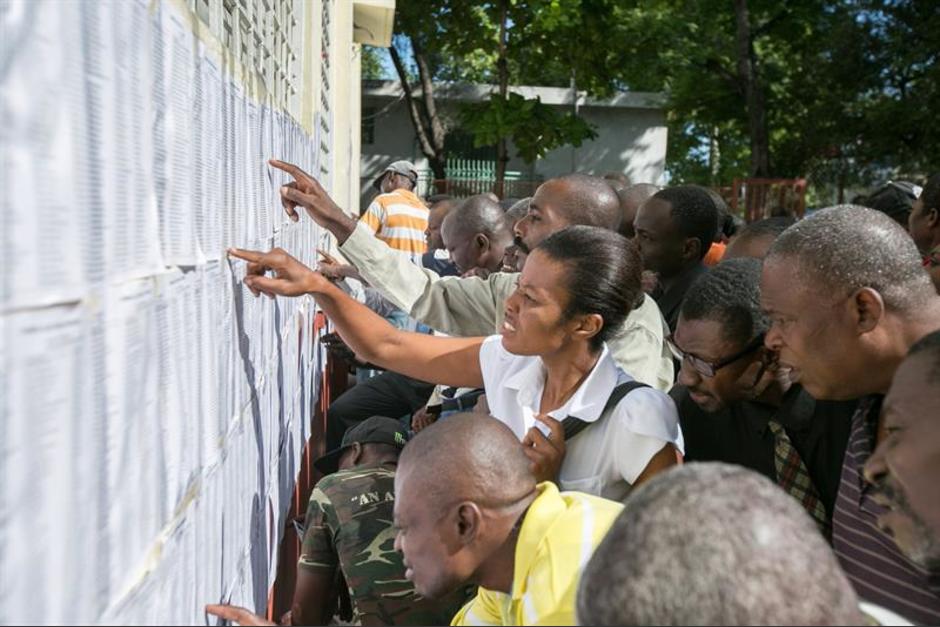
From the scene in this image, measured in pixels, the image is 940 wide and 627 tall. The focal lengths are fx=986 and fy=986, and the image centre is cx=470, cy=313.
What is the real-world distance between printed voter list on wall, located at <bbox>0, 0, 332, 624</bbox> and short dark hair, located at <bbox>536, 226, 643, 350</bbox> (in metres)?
0.81

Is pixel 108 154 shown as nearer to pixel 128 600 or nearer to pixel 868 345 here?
pixel 128 600

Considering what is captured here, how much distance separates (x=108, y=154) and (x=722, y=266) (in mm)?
2009

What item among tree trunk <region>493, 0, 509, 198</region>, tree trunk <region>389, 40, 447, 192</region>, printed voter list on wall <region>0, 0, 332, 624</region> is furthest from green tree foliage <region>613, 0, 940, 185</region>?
printed voter list on wall <region>0, 0, 332, 624</region>

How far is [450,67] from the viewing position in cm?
3591

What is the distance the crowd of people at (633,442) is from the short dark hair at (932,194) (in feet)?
2.78

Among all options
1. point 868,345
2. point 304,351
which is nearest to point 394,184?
point 304,351

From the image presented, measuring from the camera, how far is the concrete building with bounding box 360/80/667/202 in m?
22.9

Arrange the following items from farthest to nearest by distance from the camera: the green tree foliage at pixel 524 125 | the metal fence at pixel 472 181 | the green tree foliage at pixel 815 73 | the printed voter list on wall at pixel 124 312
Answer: the metal fence at pixel 472 181 < the green tree foliage at pixel 815 73 < the green tree foliage at pixel 524 125 < the printed voter list on wall at pixel 124 312

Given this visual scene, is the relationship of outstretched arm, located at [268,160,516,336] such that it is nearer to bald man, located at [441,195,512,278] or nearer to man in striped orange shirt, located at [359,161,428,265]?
bald man, located at [441,195,512,278]

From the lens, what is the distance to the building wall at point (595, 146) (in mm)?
23844

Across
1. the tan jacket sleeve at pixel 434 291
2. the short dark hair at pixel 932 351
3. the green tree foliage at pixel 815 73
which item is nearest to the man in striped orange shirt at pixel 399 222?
the tan jacket sleeve at pixel 434 291

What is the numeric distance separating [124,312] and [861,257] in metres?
1.59

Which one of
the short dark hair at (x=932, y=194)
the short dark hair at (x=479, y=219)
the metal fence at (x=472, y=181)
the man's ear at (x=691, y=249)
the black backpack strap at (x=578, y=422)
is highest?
the metal fence at (x=472, y=181)

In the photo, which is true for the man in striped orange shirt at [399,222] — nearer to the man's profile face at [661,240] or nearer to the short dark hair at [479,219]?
the short dark hair at [479,219]
